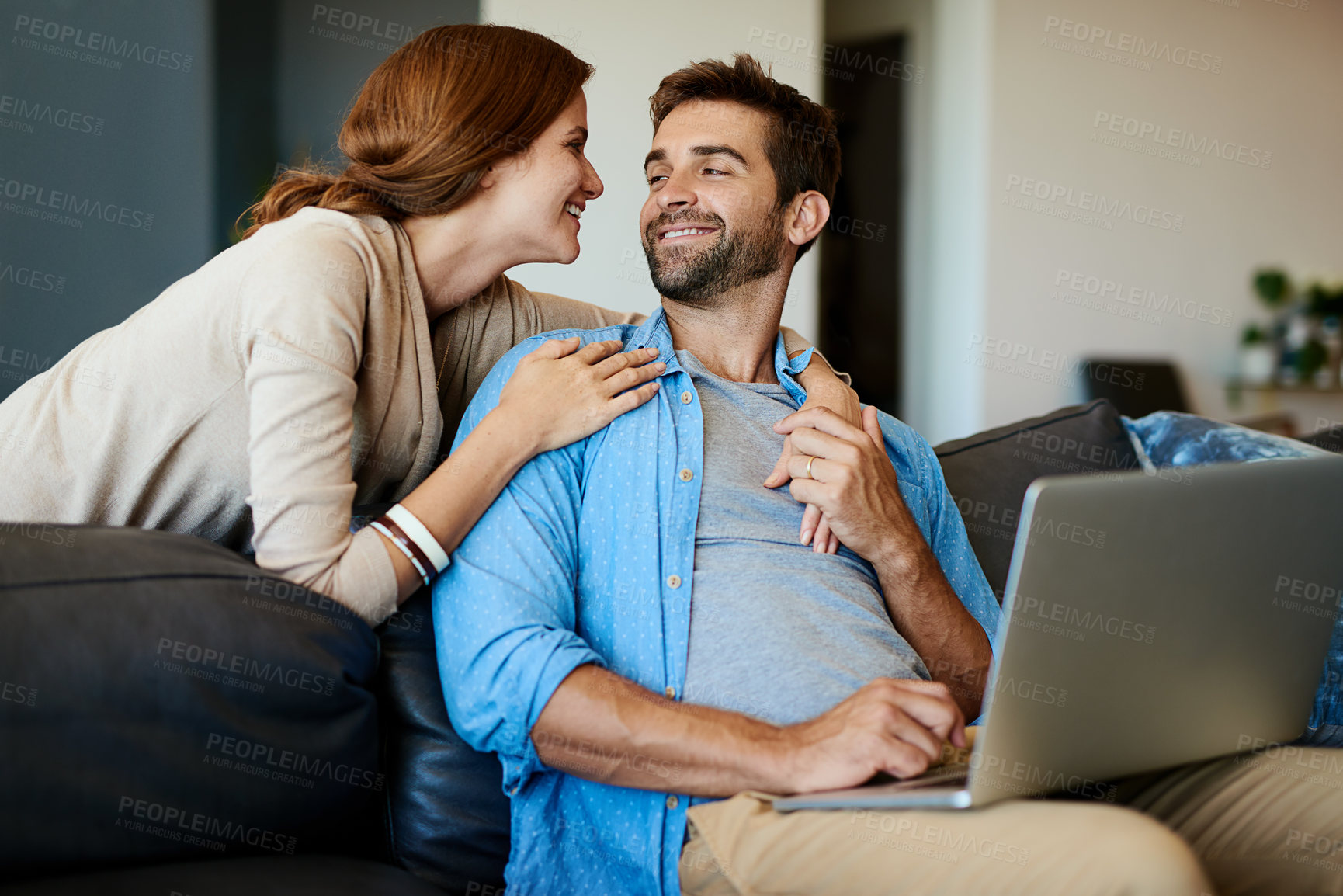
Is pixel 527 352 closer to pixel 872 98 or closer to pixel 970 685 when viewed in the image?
pixel 970 685

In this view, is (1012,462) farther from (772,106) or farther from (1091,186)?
(1091,186)

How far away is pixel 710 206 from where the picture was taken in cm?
A: 169

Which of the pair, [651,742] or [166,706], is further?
[651,742]

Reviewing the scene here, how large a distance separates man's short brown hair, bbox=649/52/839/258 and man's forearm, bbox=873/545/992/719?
2.33 ft

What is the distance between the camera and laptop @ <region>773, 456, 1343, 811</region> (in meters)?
0.88

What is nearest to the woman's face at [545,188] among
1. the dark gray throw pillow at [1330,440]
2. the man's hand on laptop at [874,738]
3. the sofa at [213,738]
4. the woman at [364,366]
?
the woman at [364,366]

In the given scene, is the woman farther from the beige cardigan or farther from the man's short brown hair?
the man's short brown hair

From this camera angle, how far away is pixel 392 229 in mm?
1462

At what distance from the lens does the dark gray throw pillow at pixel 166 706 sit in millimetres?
955

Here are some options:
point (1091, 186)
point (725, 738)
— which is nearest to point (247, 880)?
point (725, 738)

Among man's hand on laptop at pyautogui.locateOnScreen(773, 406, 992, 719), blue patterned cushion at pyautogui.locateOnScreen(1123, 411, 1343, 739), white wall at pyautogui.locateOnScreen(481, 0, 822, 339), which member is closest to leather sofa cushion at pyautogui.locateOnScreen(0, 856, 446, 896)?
man's hand on laptop at pyautogui.locateOnScreen(773, 406, 992, 719)

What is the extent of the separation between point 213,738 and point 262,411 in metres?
0.37

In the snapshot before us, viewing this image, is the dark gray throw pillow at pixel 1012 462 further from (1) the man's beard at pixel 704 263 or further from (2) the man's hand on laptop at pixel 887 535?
(1) the man's beard at pixel 704 263

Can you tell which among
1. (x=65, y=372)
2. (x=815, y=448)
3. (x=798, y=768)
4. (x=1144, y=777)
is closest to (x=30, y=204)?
(x=65, y=372)
